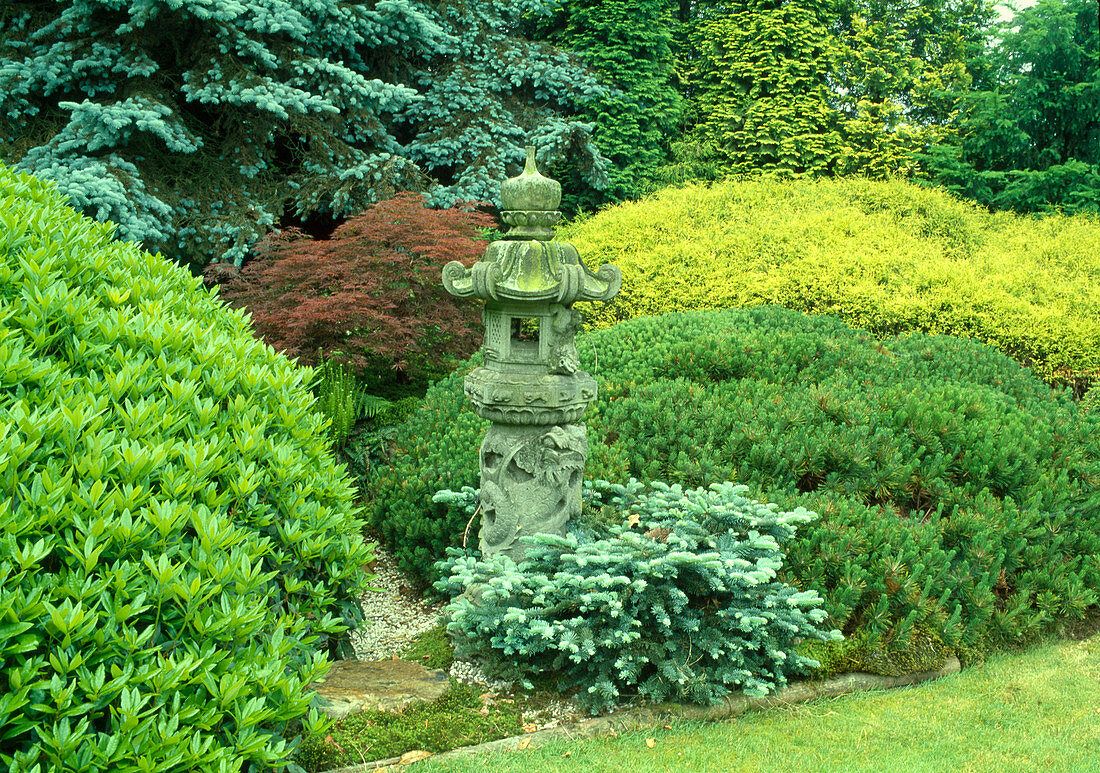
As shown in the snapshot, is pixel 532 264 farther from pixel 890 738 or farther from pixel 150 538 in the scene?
pixel 890 738

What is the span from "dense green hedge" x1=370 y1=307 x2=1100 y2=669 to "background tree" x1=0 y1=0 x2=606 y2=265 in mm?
4535

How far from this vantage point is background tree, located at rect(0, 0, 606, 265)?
9305 millimetres

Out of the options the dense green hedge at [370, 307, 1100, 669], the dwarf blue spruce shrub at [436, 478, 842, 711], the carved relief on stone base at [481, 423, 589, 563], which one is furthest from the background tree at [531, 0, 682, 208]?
the dwarf blue spruce shrub at [436, 478, 842, 711]

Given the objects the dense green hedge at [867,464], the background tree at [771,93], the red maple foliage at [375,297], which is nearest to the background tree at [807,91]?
the background tree at [771,93]

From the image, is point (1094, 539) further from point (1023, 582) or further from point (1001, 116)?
point (1001, 116)

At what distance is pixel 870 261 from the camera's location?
994cm

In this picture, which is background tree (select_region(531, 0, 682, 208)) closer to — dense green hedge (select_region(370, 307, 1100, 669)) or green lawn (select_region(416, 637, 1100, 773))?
dense green hedge (select_region(370, 307, 1100, 669))

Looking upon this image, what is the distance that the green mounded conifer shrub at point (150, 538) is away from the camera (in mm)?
2053

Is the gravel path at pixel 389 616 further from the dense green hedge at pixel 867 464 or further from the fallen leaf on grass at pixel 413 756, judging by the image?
the fallen leaf on grass at pixel 413 756

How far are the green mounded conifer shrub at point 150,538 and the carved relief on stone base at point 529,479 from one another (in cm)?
144

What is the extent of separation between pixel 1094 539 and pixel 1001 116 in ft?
35.2

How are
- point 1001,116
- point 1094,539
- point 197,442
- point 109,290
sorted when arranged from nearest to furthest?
point 197,442 → point 109,290 → point 1094,539 → point 1001,116

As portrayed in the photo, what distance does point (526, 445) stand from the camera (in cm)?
470

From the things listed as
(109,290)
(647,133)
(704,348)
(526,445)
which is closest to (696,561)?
(526,445)
